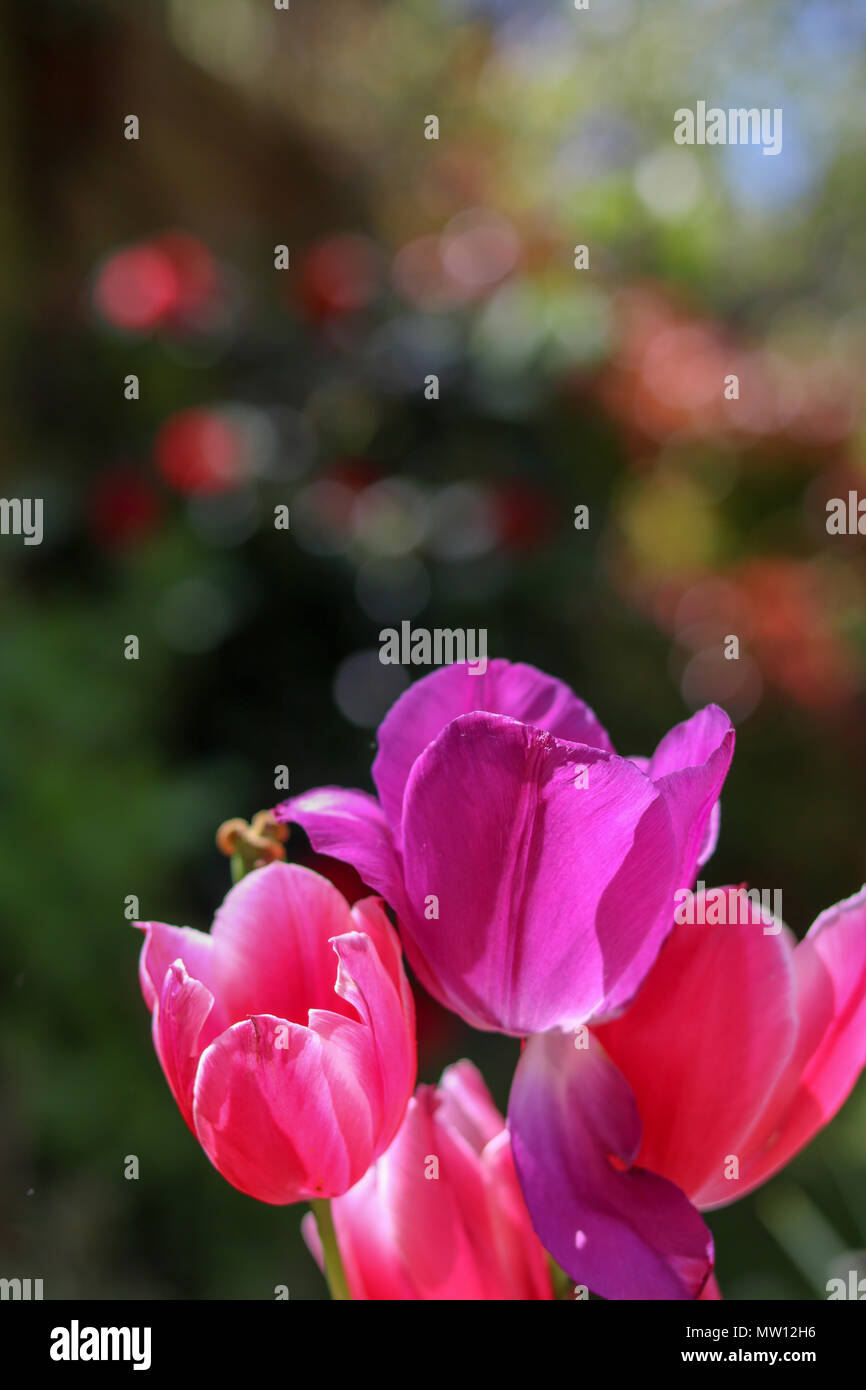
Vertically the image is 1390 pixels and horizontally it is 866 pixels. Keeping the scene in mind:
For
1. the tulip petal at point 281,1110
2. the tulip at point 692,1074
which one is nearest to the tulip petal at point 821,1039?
the tulip at point 692,1074

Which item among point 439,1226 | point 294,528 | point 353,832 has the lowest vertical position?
point 439,1226

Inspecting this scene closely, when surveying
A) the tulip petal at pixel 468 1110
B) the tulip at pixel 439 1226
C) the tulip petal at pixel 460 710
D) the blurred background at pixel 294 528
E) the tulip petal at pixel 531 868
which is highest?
the blurred background at pixel 294 528

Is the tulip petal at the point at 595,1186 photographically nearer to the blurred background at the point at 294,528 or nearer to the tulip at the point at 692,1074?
the tulip at the point at 692,1074

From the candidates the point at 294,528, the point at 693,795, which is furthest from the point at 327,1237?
the point at 294,528

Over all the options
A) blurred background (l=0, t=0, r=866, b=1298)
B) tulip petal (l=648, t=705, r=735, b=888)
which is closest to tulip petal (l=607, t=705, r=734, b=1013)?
tulip petal (l=648, t=705, r=735, b=888)

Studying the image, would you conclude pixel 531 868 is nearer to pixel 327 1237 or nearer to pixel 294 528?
pixel 327 1237

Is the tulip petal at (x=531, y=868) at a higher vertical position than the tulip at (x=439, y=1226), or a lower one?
higher
